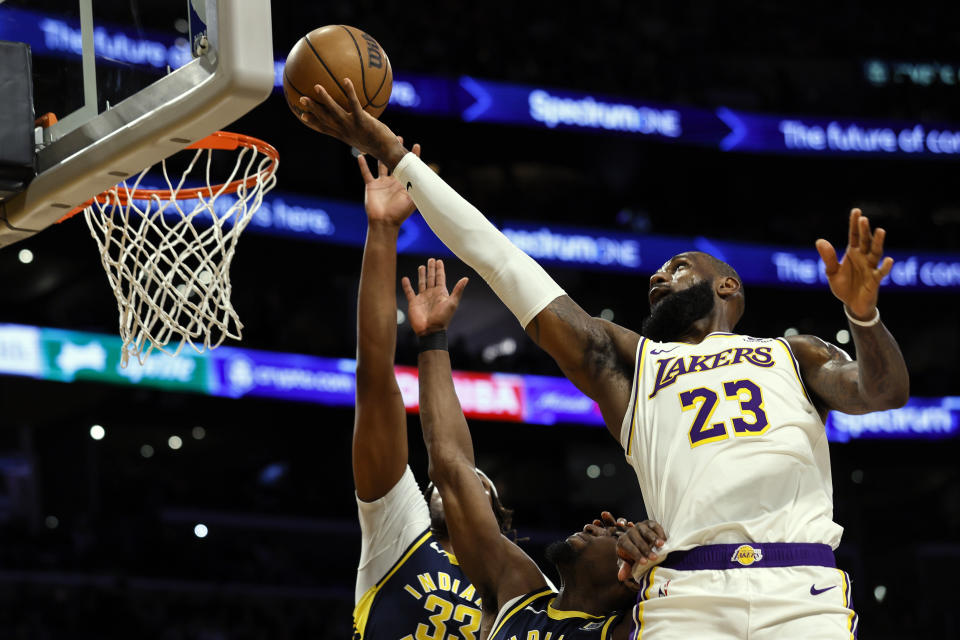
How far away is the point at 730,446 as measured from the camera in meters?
2.82

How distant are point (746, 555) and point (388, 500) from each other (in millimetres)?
1524

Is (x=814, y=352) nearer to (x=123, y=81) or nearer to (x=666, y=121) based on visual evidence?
(x=123, y=81)

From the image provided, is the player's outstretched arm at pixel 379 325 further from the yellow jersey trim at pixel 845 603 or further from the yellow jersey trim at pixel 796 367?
the yellow jersey trim at pixel 845 603

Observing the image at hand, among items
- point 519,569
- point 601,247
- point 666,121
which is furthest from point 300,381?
point 519,569

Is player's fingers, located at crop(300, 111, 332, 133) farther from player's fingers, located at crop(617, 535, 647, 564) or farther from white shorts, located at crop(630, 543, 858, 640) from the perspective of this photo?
white shorts, located at crop(630, 543, 858, 640)

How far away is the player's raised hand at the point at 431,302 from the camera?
3904 mm

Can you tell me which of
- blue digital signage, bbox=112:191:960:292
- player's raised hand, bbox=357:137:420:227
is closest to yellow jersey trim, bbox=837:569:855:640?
player's raised hand, bbox=357:137:420:227

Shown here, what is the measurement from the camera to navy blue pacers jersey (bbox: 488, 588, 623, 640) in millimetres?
3398

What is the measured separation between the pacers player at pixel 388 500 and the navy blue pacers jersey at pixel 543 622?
354mm

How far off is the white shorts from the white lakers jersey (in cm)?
6

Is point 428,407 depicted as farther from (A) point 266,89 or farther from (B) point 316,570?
(B) point 316,570

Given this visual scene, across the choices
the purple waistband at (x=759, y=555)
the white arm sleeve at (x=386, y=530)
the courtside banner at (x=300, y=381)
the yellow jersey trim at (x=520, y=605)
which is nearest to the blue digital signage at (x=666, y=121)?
the courtside banner at (x=300, y=381)

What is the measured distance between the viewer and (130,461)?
17.0 metres

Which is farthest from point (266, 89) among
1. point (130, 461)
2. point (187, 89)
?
point (130, 461)
